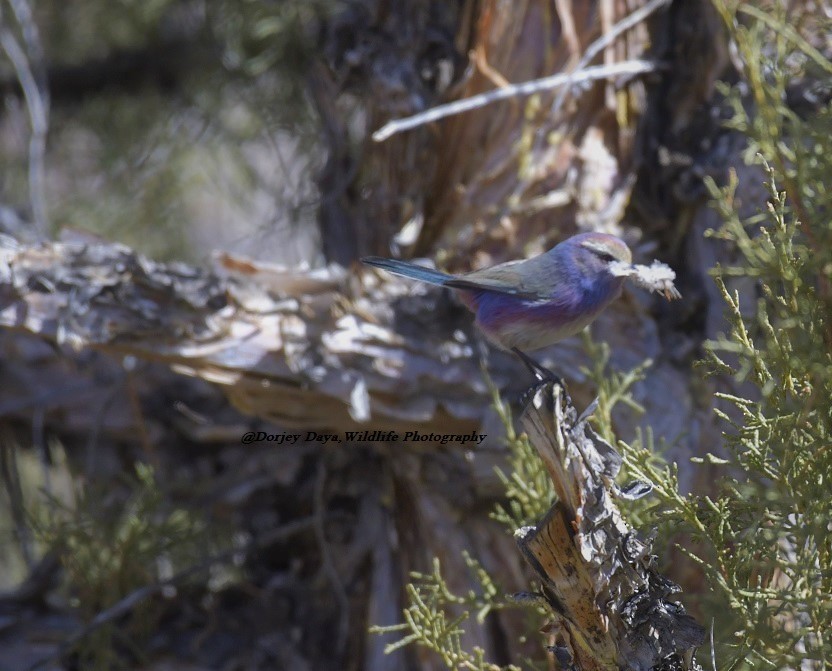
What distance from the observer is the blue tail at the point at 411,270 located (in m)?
2.40

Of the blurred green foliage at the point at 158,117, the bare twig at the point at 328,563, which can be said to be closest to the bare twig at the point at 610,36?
the blurred green foliage at the point at 158,117

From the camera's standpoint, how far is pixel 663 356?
2.88m

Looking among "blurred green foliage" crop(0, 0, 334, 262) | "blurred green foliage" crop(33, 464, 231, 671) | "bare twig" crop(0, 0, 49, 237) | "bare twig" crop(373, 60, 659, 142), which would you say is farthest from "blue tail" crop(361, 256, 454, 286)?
"bare twig" crop(0, 0, 49, 237)

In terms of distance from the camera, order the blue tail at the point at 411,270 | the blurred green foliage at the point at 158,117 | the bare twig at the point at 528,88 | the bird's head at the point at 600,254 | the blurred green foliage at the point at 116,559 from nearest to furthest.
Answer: the bird's head at the point at 600,254 < the blue tail at the point at 411,270 < the bare twig at the point at 528,88 < the blurred green foliage at the point at 116,559 < the blurred green foliage at the point at 158,117

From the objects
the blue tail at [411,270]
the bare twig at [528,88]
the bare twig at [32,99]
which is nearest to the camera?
the blue tail at [411,270]

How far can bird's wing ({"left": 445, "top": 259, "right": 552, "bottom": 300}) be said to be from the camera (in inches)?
90.4

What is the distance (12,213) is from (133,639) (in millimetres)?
1711

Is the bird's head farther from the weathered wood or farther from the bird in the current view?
the weathered wood

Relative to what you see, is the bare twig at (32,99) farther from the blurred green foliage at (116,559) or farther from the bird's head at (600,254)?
the bird's head at (600,254)

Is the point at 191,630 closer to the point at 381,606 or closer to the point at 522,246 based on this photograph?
the point at 381,606

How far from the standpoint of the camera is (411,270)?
2.42m

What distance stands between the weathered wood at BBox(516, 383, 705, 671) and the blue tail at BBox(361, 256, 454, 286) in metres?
0.66

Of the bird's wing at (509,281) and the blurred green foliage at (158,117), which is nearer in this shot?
the bird's wing at (509,281)

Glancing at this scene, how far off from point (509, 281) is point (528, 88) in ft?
2.52
